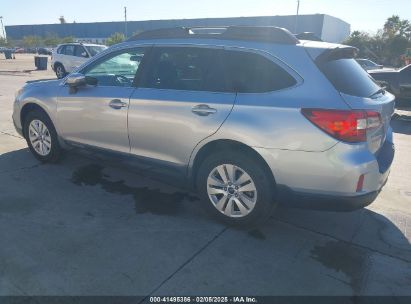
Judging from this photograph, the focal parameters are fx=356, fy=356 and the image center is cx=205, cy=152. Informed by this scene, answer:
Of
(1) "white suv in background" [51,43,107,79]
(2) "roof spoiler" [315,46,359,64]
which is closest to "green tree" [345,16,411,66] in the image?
(1) "white suv in background" [51,43,107,79]

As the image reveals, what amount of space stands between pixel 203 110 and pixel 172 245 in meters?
1.26

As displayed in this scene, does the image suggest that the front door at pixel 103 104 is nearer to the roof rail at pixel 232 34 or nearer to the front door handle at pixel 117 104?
the front door handle at pixel 117 104

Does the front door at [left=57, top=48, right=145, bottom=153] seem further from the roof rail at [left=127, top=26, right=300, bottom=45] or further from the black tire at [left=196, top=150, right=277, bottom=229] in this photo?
the black tire at [left=196, top=150, right=277, bottom=229]

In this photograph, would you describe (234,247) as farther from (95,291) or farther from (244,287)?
(95,291)

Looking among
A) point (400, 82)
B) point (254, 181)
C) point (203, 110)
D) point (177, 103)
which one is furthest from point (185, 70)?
point (400, 82)

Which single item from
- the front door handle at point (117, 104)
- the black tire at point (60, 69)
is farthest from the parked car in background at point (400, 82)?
the black tire at point (60, 69)

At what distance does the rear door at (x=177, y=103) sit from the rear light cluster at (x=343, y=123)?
768 mm

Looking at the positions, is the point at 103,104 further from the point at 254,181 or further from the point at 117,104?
the point at 254,181

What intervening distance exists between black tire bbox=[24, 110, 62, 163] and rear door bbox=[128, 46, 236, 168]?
1.48m

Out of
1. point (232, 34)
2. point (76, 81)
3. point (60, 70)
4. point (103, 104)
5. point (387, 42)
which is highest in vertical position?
point (387, 42)

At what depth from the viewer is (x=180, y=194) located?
4.23 m

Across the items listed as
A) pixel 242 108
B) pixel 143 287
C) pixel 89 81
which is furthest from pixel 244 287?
pixel 89 81

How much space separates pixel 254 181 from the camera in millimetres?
3207

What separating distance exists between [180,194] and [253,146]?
1445mm
